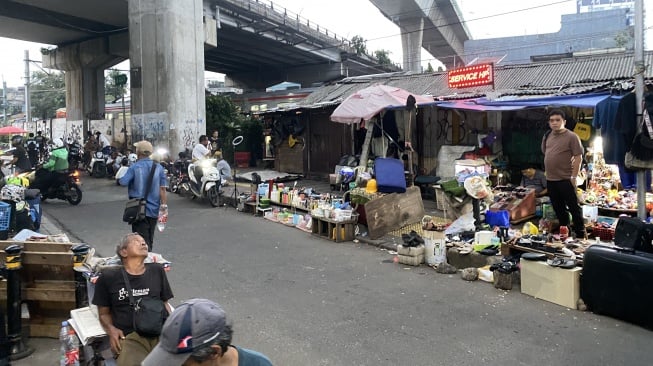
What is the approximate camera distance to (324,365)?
420 centimetres

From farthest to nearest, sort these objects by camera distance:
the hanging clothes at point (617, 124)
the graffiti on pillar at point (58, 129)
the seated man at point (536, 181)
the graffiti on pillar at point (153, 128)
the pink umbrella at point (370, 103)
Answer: the graffiti on pillar at point (58, 129), the graffiti on pillar at point (153, 128), the pink umbrella at point (370, 103), the seated man at point (536, 181), the hanging clothes at point (617, 124)

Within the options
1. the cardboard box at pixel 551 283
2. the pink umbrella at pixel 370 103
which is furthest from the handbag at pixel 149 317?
the pink umbrella at pixel 370 103

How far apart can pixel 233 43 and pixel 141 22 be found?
1689 cm

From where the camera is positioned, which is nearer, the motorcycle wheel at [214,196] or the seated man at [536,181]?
the seated man at [536,181]

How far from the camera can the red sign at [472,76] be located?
13.1m

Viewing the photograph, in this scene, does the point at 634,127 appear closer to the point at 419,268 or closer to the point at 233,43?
the point at 419,268

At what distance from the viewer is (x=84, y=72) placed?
1233 inches

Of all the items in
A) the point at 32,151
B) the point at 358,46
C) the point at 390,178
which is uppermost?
the point at 358,46

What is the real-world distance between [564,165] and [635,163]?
4.75 feet

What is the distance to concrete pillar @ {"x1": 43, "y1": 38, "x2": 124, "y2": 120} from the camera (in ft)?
98.8

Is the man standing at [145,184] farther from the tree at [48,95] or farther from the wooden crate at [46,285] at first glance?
the tree at [48,95]

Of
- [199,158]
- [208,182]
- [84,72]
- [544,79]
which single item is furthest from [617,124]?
[84,72]

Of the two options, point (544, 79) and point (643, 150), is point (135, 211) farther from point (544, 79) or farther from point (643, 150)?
point (544, 79)

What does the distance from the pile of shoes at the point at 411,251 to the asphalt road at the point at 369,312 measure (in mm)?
193
